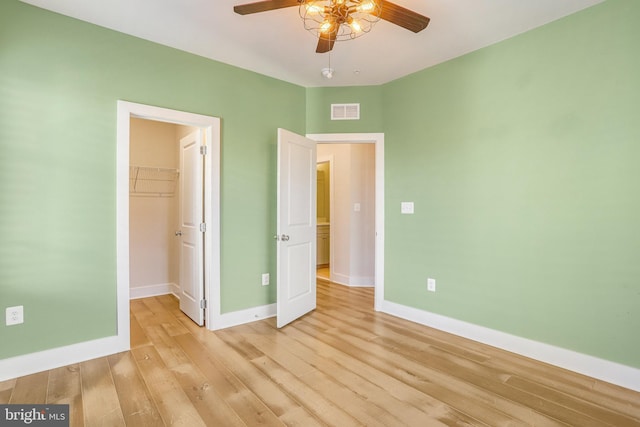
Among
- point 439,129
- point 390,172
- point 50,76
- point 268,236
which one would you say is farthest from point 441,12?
point 50,76

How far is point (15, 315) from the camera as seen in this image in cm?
226

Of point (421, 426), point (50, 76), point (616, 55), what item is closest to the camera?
point (421, 426)

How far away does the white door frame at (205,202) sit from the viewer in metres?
2.65

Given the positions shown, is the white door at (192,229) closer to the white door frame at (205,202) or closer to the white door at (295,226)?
the white door frame at (205,202)

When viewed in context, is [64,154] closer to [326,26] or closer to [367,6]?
[326,26]

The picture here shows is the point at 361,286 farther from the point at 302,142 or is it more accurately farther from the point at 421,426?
the point at 421,426

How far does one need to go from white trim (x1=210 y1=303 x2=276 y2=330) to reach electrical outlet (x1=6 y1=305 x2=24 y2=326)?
1438 mm

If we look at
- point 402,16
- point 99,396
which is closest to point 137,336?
point 99,396

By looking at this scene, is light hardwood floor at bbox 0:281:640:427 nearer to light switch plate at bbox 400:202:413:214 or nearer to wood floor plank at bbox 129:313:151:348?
wood floor plank at bbox 129:313:151:348

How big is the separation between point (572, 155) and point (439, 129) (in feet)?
3.81

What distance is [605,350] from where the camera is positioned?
2.26 meters

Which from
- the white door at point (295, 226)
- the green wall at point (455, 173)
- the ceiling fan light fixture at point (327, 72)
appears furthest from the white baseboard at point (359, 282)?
the ceiling fan light fixture at point (327, 72)

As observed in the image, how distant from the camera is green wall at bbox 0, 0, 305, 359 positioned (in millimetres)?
2252

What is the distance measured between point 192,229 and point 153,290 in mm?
1565
